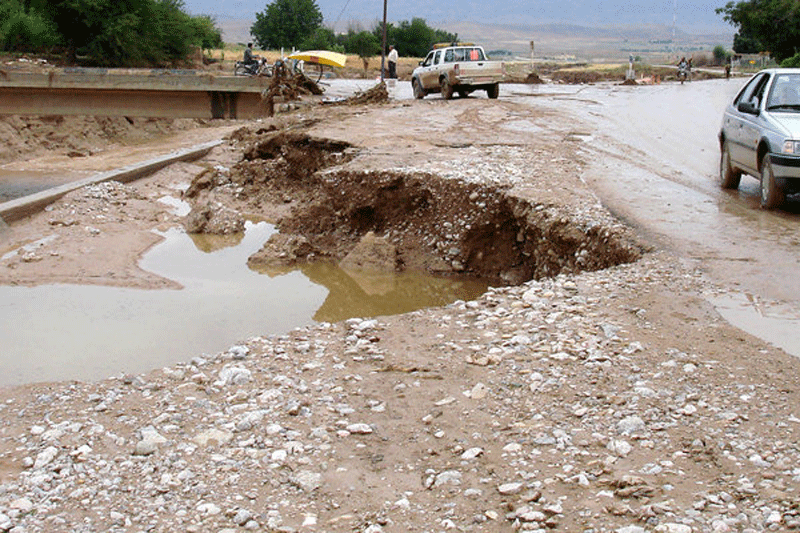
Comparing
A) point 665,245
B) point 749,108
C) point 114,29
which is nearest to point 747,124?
point 749,108

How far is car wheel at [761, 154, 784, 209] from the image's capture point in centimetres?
1061

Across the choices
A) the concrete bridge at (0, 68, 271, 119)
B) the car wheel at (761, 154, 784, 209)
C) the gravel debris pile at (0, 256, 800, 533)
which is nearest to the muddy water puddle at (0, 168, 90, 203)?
the concrete bridge at (0, 68, 271, 119)

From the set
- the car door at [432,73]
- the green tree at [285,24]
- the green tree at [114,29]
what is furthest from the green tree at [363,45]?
the car door at [432,73]

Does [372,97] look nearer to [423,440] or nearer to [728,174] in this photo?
[728,174]

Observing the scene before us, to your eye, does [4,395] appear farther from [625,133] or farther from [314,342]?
[625,133]

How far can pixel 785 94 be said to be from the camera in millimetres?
11234

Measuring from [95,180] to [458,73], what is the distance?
45.1 ft

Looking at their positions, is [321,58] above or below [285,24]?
below

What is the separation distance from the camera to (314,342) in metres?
6.86

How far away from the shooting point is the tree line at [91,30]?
45312 mm

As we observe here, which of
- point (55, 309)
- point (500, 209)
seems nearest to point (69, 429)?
point (55, 309)

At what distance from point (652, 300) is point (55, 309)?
6.80 meters

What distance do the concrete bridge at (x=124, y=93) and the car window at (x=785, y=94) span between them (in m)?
18.1

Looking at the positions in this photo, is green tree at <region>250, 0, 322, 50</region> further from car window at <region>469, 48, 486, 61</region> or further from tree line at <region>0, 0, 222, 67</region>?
car window at <region>469, 48, 486, 61</region>
